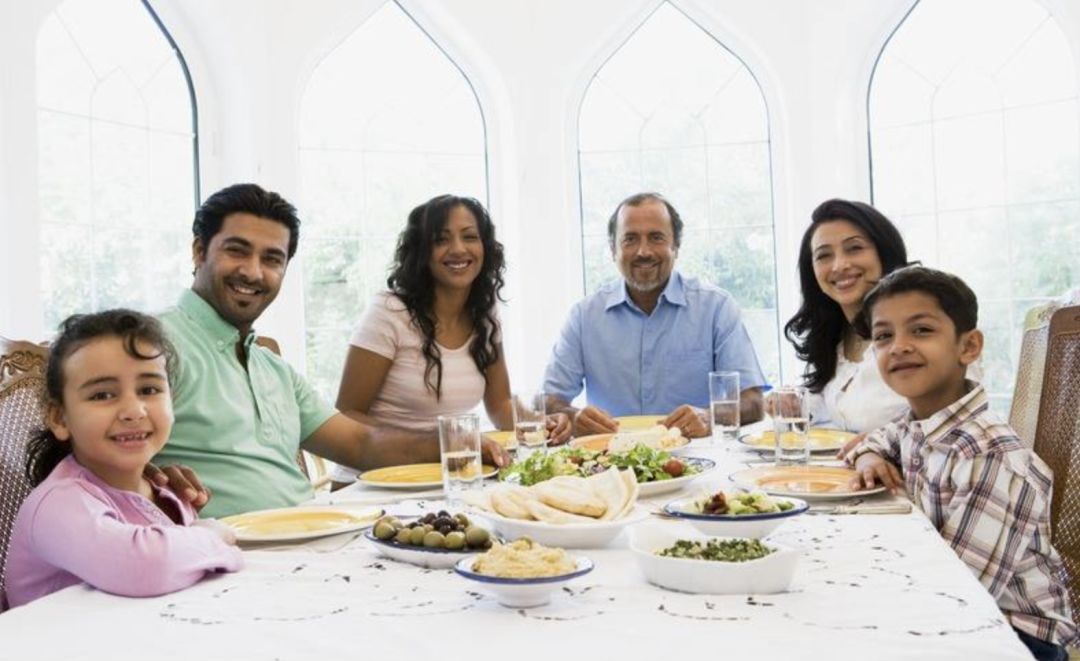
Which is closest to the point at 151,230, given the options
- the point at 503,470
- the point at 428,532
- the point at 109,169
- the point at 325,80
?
the point at 109,169

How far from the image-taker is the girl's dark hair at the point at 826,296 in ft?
9.16

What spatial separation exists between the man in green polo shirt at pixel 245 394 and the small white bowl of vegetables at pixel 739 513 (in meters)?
0.72

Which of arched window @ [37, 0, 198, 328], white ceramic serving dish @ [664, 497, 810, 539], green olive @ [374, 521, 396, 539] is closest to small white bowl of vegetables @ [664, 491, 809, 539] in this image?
white ceramic serving dish @ [664, 497, 810, 539]

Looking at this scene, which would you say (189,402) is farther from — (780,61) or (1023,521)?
(780,61)

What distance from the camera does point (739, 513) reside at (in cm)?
131

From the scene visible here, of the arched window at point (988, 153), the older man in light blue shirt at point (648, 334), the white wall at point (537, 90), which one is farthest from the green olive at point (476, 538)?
the arched window at point (988, 153)

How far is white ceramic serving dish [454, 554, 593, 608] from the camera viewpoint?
1045 millimetres

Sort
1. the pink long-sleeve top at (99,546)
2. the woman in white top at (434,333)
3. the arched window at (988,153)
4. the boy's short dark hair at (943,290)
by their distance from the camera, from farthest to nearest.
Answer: the arched window at (988,153) → the woman in white top at (434,333) → the boy's short dark hair at (943,290) → the pink long-sleeve top at (99,546)

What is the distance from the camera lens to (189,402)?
1.95 metres

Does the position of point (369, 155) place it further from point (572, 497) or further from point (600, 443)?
point (572, 497)

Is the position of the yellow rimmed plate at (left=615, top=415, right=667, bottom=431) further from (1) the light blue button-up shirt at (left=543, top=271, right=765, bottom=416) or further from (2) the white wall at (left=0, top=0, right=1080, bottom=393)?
(2) the white wall at (left=0, top=0, right=1080, bottom=393)

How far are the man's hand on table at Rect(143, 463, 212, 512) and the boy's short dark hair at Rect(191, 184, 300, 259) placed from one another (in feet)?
2.51

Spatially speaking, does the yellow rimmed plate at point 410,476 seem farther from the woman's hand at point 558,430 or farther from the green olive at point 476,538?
the green olive at point 476,538

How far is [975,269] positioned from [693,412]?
2.49 meters
